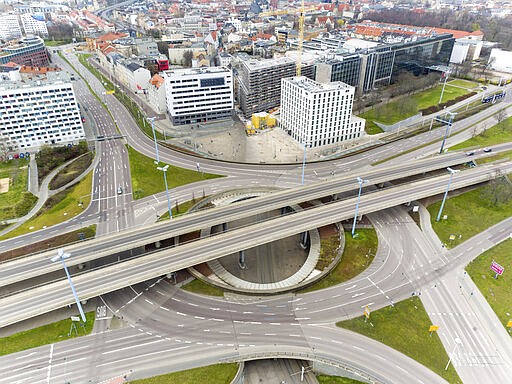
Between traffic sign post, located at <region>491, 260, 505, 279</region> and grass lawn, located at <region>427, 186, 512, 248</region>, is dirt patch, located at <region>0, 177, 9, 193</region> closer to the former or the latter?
grass lawn, located at <region>427, 186, 512, 248</region>

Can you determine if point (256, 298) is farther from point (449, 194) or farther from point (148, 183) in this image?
point (449, 194)

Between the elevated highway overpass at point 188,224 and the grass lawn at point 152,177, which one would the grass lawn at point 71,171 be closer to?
the grass lawn at point 152,177

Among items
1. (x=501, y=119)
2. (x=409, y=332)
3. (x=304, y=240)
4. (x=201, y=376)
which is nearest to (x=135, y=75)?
(x=304, y=240)

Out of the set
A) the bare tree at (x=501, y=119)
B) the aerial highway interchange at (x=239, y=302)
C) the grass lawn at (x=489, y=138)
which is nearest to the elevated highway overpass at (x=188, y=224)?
the aerial highway interchange at (x=239, y=302)

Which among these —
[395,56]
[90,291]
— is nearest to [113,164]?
[90,291]

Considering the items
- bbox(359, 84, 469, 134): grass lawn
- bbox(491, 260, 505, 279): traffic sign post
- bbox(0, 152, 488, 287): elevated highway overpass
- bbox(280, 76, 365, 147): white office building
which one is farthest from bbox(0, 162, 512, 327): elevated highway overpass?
bbox(359, 84, 469, 134): grass lawn
